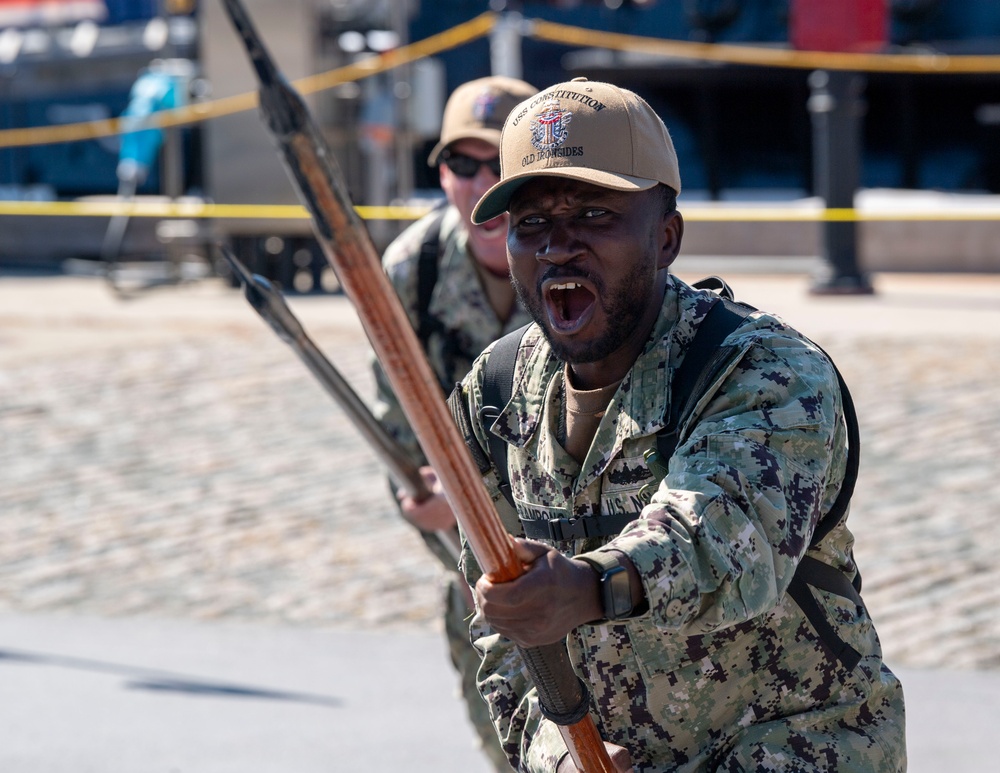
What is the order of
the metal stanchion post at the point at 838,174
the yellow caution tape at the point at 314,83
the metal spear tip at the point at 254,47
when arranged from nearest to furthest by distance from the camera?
the metal spear tip at the point at 254,47 < the metal stanchion post at the point at 838,174 < the yellow caution tape at the point at 314,83

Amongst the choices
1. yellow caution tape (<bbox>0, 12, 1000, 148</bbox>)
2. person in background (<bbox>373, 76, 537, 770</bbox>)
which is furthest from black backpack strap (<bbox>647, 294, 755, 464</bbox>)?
yellow caution tape (<bbox>0, 12, 1000, 148</bbox>)

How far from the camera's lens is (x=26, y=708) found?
5.22 meters

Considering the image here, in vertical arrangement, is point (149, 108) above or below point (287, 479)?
above

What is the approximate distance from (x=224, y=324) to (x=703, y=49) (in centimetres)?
576

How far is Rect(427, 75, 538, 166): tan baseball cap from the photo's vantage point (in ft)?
13.4

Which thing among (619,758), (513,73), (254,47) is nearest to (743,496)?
(619,758)

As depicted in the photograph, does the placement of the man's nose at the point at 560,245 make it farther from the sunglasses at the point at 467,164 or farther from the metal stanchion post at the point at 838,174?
the metal stanchion post at the point at 838,174

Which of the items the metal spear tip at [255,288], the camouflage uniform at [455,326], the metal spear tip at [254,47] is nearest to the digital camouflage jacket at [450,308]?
the camouflage uniform at [455,326]

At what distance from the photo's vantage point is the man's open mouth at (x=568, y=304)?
7.23 feet

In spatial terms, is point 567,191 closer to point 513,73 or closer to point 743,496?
point 743,496

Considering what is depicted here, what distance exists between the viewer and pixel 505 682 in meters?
2.54

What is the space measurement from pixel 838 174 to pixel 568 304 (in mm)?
11175

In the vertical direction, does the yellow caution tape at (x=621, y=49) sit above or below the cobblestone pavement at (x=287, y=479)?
above

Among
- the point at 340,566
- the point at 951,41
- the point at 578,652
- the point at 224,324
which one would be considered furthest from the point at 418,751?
the point at 951,41
